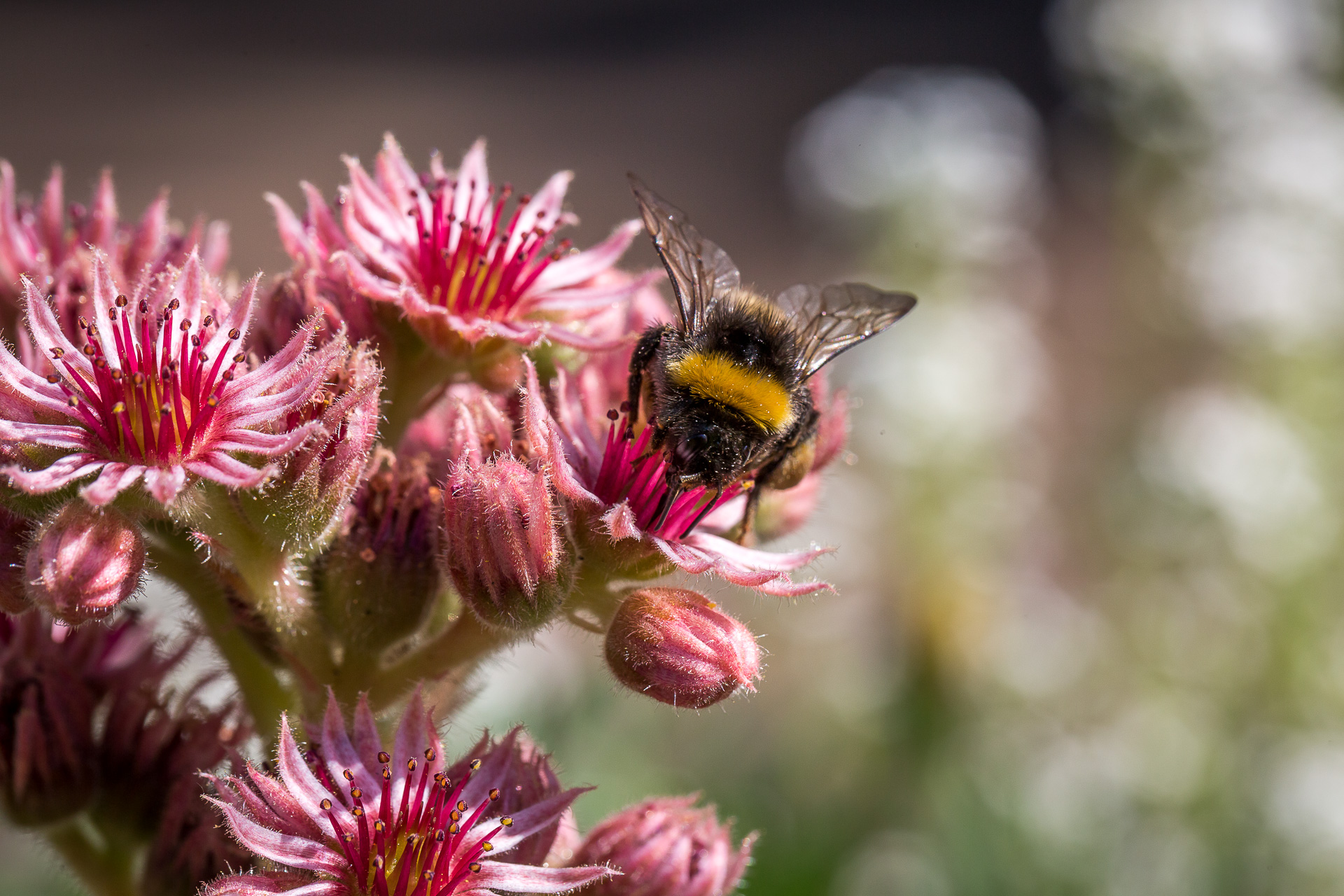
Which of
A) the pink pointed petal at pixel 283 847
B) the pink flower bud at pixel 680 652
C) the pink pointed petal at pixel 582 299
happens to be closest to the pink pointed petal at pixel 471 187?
the pink pointed petal at pixel 582 299

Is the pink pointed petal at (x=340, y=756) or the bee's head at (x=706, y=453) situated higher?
the bee's head at (x=706, y=453)

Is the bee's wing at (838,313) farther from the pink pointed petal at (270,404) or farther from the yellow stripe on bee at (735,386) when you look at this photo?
the pink pointed petal at (270,404)

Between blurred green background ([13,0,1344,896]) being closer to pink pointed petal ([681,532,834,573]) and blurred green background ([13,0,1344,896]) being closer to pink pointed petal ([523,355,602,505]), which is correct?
pink pointed petal ([681,532,834,573])

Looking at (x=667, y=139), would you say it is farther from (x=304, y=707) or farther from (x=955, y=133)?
(x=304, y=707)

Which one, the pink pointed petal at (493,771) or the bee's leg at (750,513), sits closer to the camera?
the pink pointed petal at (493,771)

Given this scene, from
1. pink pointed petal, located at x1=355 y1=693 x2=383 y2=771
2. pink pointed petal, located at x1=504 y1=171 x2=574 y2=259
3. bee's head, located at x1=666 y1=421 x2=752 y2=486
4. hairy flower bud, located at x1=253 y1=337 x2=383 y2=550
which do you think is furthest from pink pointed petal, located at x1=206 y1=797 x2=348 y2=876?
pink pointed petal, located at x1=504 y1=171 x2=574 y2=259

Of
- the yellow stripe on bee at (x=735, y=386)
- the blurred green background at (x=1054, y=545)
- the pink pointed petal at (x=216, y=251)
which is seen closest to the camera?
the yellow stripe on bee at (x=735, y=386)

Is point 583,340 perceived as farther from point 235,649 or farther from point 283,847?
point 283,847
